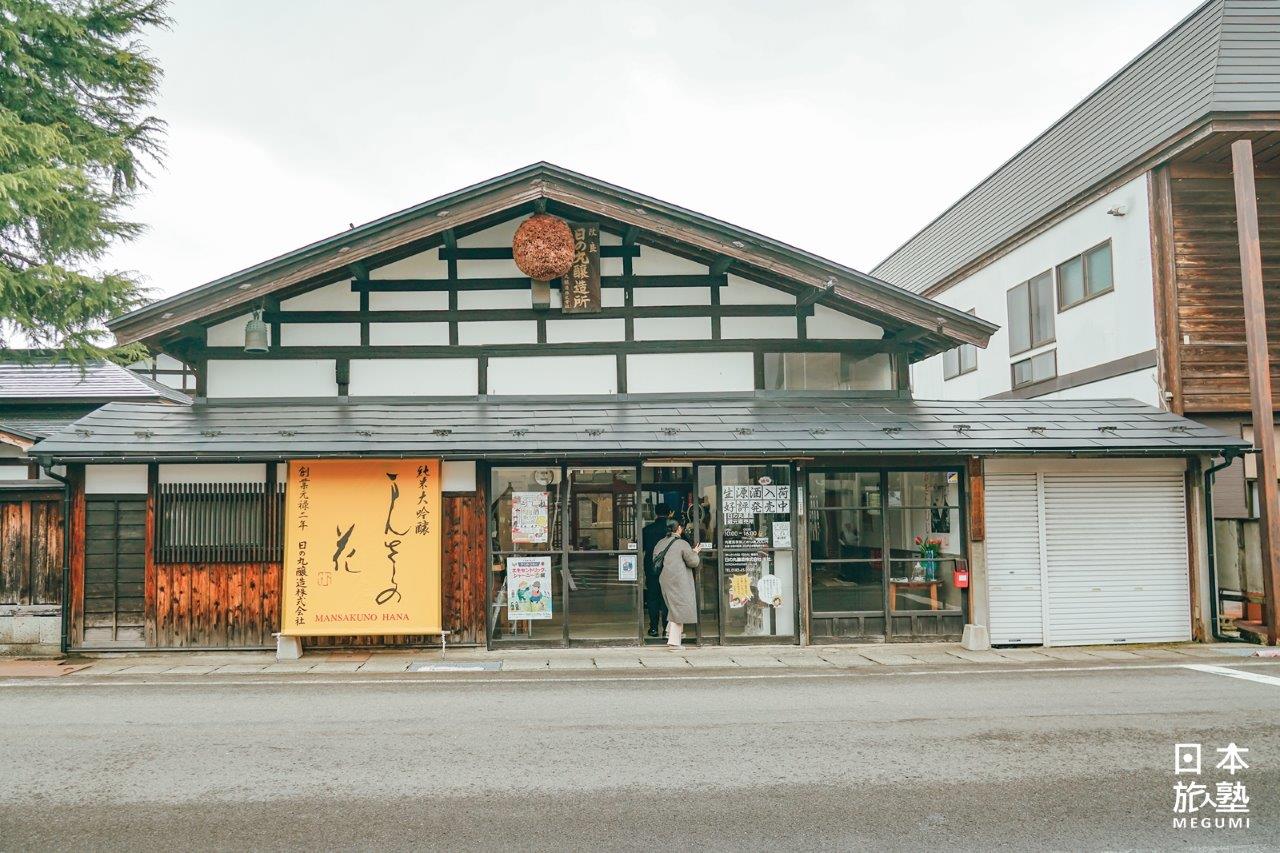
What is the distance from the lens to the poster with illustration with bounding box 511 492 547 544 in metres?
12.4

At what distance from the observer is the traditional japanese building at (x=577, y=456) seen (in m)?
12.0

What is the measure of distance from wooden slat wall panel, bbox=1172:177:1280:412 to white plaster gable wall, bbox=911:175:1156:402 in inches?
19.2

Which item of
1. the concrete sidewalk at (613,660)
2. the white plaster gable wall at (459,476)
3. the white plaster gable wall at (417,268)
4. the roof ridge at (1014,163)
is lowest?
the concrete sidewalk at (613,660)

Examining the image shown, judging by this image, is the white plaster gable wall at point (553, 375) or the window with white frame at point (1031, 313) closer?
the white plaster gable wall at point (553, 375)

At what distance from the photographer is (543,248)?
13.0m

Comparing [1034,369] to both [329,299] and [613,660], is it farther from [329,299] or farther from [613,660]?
[329,299]

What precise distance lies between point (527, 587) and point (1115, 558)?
830 centimetres

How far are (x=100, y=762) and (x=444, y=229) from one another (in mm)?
8232

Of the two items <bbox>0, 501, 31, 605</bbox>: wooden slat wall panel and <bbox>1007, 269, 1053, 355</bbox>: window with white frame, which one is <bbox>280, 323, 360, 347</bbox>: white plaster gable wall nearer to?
<bbox>0, 501, 31, 605</bbox>: wooden slat wall panel

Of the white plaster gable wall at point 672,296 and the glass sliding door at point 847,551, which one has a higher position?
the white plaster gable wall at point 672,296

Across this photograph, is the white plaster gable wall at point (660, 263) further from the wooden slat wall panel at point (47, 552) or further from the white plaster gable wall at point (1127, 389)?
the wooden slat wall panel at point (47, 552)

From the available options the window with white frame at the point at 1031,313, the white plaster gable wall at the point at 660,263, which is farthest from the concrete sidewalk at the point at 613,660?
the window with white frame at the point at 1031,313

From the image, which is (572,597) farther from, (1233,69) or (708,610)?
(1233,69)

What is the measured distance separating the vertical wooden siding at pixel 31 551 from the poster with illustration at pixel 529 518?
19.7 ft
